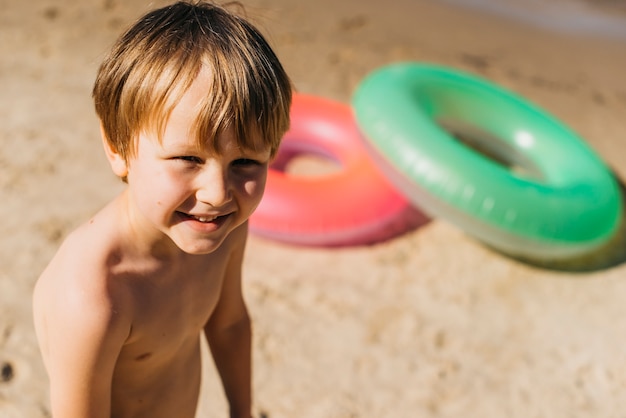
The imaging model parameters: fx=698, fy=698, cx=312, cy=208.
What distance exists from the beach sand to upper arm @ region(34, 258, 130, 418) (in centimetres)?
83

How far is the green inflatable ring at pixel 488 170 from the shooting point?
12.4 feet

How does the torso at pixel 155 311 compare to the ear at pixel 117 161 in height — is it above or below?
below

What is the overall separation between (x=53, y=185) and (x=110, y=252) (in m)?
2.58

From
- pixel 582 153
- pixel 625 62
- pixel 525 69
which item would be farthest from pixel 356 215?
pixel 625 62

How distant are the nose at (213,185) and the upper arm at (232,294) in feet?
1.31

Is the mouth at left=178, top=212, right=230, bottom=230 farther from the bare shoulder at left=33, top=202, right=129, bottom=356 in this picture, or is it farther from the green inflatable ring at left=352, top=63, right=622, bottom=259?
the green inflatable ring at left=352, top=63, right=622, bottom=259

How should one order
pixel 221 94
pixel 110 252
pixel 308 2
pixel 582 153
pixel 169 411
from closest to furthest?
pixel 221 94 → pixel 110 252 → pixel 169 411 → pixel 582 153 → pixel 308 2

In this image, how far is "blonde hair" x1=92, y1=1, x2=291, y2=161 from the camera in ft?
4.14

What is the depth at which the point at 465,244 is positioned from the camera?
4.06 metres

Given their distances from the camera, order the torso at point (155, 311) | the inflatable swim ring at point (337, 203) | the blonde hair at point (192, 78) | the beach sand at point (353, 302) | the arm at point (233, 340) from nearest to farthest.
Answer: the blonde hair at point (192, 78) < the torso at point (155, 311) < the arm at point (233, 340) < the beach sand at point (353, 302) < the inflatable swim ring at point (337, 203)

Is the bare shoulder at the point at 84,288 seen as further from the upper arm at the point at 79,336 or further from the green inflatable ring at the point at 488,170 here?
the green inflatable ring at the point at 488,170

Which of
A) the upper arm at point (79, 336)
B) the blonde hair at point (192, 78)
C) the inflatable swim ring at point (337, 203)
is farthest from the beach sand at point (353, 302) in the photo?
the upper arm at point (79, 336)

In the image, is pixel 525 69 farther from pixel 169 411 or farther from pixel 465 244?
pixel 169 411

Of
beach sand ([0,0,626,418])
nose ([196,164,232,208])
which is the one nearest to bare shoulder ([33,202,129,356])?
nose ([196,164,232,208])
